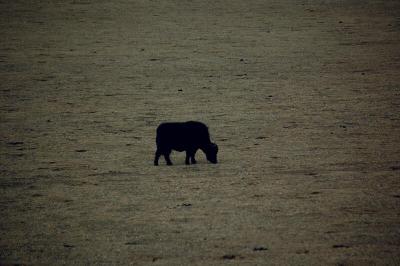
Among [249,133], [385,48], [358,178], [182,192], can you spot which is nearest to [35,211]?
[182,192]

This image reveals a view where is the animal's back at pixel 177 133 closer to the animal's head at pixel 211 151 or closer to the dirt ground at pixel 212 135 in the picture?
the animal's head at pixel 211 151

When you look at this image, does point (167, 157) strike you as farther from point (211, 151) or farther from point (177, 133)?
point (211, 151)

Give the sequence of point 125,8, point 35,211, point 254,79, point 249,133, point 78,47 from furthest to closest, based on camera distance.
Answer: point 125,8 → point 78,47 → point 254,79 → point 249,133 → point 35,211

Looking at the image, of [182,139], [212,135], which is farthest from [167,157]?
[212,135]

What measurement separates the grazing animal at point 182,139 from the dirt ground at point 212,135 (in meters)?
0.30

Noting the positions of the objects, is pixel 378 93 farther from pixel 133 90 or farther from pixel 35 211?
pixel 35 211

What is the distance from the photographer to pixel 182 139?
10.5 meters

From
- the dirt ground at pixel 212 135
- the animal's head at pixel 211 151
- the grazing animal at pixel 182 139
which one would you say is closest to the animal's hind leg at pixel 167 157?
the grazing animal at pixel 182 139

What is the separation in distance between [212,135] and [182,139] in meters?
2.34

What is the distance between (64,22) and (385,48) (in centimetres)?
1228

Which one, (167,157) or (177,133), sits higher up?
(177,133)

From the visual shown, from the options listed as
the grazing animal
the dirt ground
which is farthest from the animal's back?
the dirt ground

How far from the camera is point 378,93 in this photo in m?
16.8

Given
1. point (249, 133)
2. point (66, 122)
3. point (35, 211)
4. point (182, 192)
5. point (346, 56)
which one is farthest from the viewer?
point (346, 56)
